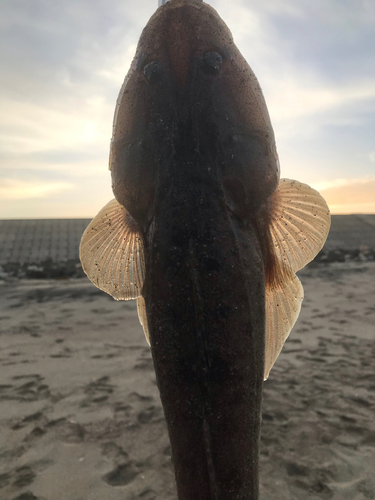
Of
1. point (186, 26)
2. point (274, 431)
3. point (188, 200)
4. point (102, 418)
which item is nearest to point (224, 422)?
point (188, 200)

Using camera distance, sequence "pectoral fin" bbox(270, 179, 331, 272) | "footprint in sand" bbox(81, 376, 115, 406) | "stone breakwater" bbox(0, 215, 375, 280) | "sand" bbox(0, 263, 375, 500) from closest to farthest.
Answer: "pectoral fin" bbox(270, 179, 331, 272) → "sand" bbox(0, 263, 375, 500) → "footprint in sand" bbox(81, 376, 115, 406) → "stone breakwater" bbox(0, 215, 375, 280)

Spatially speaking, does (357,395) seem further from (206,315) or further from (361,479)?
(206,315)

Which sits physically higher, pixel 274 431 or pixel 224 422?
pixel 224 422

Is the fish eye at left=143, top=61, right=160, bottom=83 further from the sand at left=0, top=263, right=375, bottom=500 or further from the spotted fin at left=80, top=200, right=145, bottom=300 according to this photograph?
the sand at left=0, top=263, right=375, bottom=500

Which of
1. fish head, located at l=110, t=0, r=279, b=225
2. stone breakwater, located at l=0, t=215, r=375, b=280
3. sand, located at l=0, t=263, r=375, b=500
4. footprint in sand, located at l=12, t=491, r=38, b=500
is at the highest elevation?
fish head, located at l=110, t=0, r=279, b=225

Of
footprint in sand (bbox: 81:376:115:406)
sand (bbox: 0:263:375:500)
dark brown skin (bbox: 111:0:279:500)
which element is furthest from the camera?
footprint in sand (bbox: 81:376:115:406)

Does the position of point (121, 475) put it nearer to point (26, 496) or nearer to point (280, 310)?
point (26, 496)

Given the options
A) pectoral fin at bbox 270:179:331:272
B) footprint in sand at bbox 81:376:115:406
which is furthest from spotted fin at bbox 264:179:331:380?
footprint in sand at bbox 81:376:115:406

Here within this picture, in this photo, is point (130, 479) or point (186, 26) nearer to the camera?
point (186, 26)
